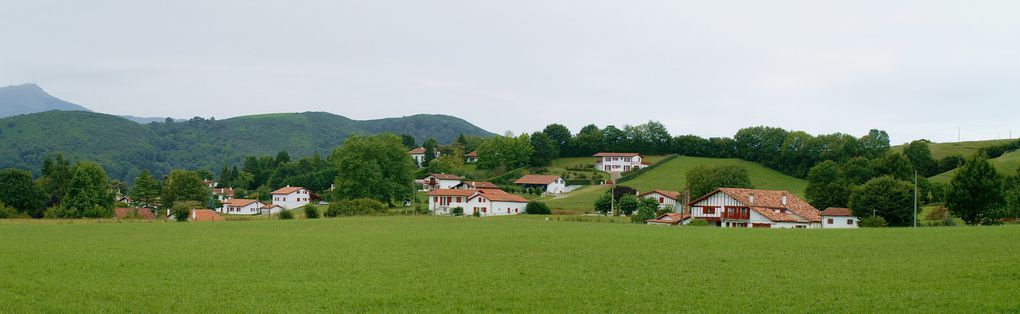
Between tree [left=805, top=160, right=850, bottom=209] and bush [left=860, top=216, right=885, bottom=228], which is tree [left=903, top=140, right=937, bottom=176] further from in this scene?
bush [left=860, top=216, right=885, bottom=228]

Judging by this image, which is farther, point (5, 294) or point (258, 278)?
point (258, 278)

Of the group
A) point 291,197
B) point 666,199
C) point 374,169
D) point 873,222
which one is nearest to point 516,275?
point 873,222

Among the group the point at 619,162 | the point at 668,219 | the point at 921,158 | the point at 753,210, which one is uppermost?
the point at 921,158

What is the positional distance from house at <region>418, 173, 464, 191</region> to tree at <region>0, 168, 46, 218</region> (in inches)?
2218

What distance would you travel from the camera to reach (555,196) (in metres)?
115

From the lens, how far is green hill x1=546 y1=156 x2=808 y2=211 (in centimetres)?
10288

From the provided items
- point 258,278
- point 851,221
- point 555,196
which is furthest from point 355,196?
point 258,278

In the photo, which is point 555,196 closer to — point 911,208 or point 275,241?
point 911,208

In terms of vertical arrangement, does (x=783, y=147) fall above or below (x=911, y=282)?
above

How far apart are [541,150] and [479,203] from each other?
52398mm

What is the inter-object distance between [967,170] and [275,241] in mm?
57312

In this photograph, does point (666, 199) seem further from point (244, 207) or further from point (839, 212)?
point (244, 207)

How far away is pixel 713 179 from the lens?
91.5 m

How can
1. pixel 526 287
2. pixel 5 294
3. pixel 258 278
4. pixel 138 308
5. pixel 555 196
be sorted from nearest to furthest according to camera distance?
pixel 138 308 < pixel 5 294 < pixel 526 287 < pixel 258 278 < pixel 555 196
